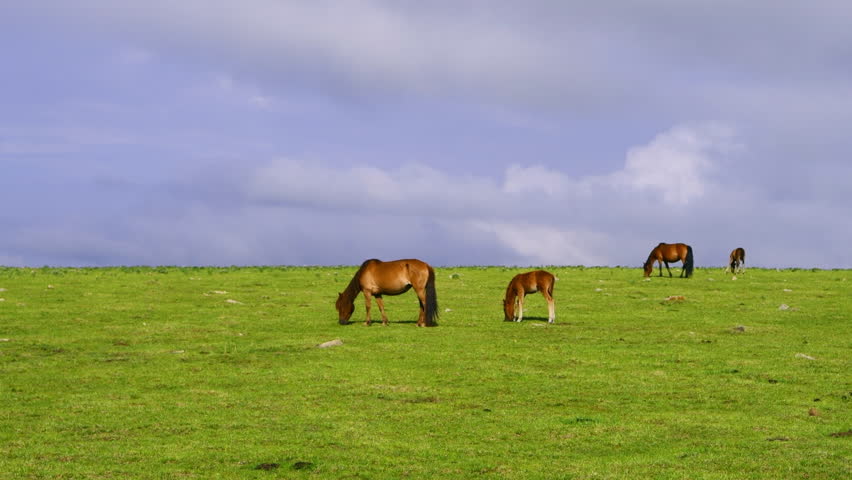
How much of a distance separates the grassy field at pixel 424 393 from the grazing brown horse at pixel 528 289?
30.8 inches

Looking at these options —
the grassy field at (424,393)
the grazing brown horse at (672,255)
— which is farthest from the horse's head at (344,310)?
the grazing brown horse at (672,255)

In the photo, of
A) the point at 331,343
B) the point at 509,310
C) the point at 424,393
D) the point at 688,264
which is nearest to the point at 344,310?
the point at 331,343

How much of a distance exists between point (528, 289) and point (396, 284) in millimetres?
4884

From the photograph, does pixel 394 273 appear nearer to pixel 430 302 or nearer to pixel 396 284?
pixel 396 284

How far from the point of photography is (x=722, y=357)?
22.4 metres

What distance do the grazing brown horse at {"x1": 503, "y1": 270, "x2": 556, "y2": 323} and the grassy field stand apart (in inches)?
30.8

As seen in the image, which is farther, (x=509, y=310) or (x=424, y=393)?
(x=509, y=310)

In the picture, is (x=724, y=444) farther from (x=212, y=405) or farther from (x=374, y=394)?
(x=212, y=405)

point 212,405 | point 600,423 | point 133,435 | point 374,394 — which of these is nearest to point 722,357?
point 600,423

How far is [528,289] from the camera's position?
97.1 ft

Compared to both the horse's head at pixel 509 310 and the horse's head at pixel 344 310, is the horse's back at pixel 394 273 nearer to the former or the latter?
the horse's head at pixel 344 310

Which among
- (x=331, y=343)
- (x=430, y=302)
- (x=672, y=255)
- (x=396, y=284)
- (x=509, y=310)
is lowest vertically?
(x=331, y=343)

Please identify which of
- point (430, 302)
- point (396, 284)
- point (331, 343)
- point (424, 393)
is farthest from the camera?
point (396, 284)

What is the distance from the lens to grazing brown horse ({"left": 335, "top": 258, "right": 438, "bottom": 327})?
2830 centimetres
